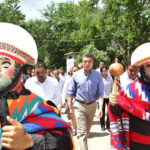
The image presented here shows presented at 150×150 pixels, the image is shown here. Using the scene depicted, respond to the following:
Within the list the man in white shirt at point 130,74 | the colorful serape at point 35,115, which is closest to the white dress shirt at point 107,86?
the man in white shirt at point 130,74

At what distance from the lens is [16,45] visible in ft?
6.32

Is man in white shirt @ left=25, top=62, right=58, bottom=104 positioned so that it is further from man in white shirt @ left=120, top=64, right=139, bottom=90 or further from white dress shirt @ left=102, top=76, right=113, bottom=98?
white dress shirt @ left=102, top=76, right=113, bottom=98

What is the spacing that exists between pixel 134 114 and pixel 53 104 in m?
1.54

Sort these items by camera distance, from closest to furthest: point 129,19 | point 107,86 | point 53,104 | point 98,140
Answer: point 53,104
point 98,140
point 107,86
point 129,19

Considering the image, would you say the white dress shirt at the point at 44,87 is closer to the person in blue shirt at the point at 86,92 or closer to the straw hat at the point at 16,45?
the person in blue shirt at the point at 86,92

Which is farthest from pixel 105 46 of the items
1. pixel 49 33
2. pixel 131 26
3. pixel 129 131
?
pixel 129 131

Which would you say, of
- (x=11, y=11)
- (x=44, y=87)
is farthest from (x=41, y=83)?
(x=11, y=11)

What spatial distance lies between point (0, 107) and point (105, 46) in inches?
1318

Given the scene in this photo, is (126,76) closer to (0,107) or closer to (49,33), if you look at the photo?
(0,107)

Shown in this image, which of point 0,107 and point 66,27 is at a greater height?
point 66,27

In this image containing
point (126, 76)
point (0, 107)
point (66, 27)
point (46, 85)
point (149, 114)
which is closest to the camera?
point (0, 107)

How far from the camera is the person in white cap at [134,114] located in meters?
3.15

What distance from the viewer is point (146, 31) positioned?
2620 cm

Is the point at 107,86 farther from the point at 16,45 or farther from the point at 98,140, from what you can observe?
the point at 16,45
